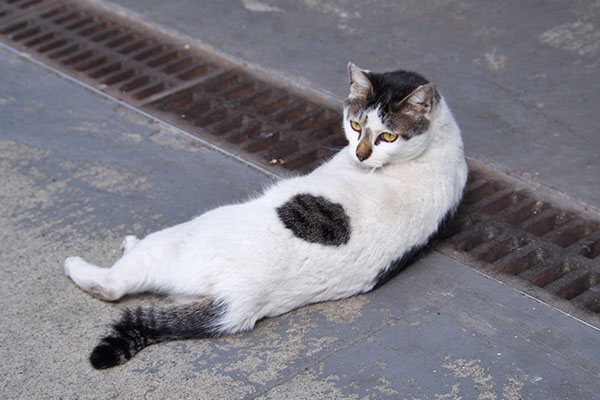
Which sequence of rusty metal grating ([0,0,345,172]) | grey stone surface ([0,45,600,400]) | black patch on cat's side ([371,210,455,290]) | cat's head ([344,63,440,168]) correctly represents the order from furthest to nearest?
rusty metal grating ([0,0,345,172]), cat's head ([344,63,440,168]), black patch on cat's side ([371,210,455,290]), grey stone surface ([0,45,600,400])

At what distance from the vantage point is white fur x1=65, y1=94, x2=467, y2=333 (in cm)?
295

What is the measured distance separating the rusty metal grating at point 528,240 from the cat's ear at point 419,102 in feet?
2.03

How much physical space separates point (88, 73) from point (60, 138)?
2.86 feet

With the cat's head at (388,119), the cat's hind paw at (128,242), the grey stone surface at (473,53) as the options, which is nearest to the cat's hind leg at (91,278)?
the cat's hind paw at (128,242)

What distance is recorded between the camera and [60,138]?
175 inches

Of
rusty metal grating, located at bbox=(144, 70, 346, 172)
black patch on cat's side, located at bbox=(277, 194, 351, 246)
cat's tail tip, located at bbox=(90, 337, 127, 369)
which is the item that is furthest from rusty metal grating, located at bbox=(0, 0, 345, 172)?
cat's tail tip, located at bbox=(90, 337, 127, 369)

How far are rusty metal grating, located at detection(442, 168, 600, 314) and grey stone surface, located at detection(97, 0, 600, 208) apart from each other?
0.68ft

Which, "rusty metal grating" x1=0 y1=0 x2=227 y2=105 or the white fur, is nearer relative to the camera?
the white fur

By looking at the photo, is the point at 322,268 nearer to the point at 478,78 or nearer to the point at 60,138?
the point at 60,138

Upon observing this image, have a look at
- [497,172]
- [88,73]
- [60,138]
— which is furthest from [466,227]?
[88,73]

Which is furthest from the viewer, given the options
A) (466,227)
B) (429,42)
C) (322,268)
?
(429,42)

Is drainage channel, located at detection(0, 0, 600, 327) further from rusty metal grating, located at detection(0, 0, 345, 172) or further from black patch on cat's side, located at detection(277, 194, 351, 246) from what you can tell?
black patch on cat's side, located at detection(277, 194, 351, 246)

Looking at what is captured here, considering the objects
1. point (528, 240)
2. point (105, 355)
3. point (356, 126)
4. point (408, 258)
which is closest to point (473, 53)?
point (528, 240)

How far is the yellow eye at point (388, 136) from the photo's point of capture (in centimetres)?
339
